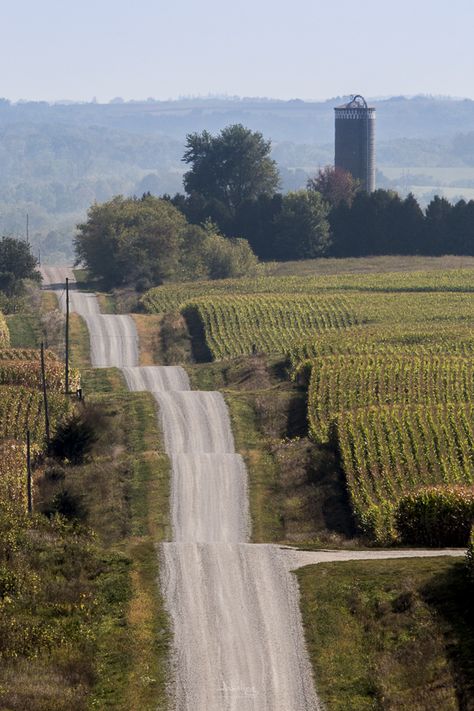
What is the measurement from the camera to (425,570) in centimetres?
3266

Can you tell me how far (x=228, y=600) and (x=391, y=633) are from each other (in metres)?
4.36

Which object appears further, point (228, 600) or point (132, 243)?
point (132, 243)

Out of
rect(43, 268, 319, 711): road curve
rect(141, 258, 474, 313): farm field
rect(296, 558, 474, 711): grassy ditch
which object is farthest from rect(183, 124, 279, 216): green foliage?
rect(296, 558, 474, 711): grassy ditch

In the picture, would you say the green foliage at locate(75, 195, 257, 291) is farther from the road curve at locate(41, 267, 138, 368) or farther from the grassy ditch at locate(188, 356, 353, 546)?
the grassy ditch at locate(188, 356, 353, 546)

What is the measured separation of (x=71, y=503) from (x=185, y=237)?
8687 centimetres

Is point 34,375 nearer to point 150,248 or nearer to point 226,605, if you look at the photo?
point 226,605

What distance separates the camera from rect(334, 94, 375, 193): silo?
173 metres

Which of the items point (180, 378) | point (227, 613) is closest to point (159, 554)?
point (227, 613)

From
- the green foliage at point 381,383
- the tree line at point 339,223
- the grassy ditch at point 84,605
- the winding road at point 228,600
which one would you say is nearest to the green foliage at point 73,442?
the winding road at point 228,600

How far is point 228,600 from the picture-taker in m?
31.4

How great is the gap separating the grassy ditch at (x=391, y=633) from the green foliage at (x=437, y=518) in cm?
486

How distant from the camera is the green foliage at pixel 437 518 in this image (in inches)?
1522

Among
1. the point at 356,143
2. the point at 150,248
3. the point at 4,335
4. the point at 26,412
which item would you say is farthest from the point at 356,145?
the point at 26,412

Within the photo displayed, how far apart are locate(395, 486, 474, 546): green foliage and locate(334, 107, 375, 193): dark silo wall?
13611 cm
